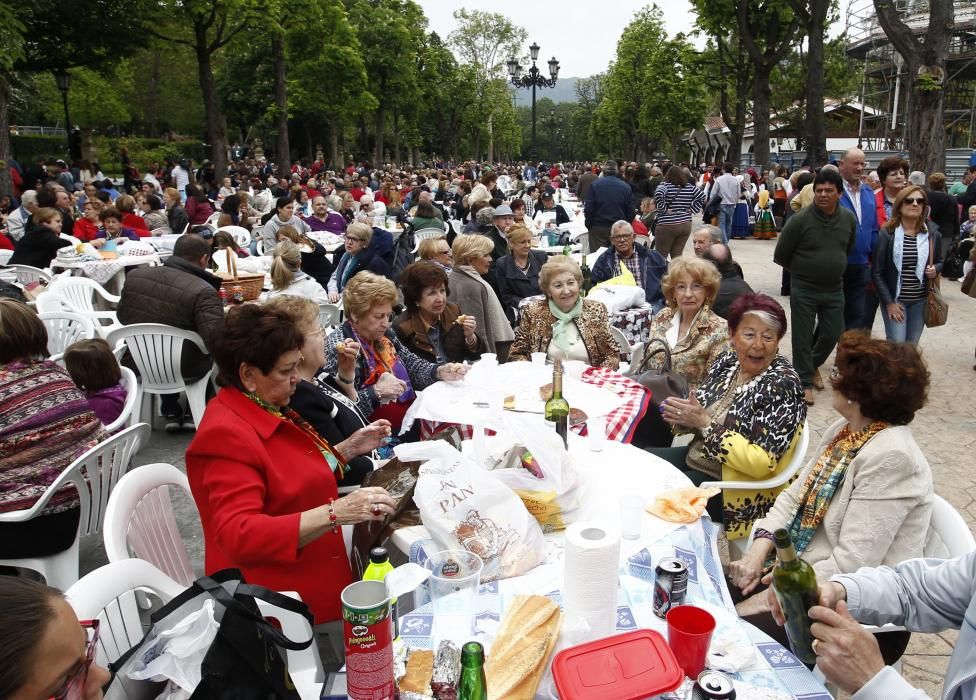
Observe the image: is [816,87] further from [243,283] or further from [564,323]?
[243,283]

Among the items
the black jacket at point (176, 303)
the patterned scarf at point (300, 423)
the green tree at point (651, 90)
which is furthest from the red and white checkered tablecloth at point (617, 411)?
the green tree at point (651, 90)

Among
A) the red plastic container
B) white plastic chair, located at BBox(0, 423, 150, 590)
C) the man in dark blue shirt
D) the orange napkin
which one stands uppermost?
the man in dark blue shirt

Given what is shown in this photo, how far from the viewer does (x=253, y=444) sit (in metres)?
2.27

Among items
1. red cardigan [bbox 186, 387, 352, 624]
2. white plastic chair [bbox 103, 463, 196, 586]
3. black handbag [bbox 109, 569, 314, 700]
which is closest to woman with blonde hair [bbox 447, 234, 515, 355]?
red cardigan [bbox 186, 387, 352, 624]

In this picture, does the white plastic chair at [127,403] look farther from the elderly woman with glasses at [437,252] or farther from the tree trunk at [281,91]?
the tree trunk at [281,91]

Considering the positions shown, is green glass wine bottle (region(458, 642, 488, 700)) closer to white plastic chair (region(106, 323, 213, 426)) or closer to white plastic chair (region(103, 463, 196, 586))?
white plastic chair (region(103, 463, 196, 586))

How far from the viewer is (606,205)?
10266mm

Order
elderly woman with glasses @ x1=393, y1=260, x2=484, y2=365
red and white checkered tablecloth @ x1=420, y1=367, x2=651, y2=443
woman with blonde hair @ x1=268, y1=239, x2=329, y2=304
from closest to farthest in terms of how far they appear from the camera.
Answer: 1. red and white checkered tablecloth @ x1=420, y1=367, x2=651, y2=443
2. elderly woman with glasses @ x1=393, y1=260, x2=484, y2=365
3. woman with blonde hair @ x1=268, y1=239, x2=329, y2=304

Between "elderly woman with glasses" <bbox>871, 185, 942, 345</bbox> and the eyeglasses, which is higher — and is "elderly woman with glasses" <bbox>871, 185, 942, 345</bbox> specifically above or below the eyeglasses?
above

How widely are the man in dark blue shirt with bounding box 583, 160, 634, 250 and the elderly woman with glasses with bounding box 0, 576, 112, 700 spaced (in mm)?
9619

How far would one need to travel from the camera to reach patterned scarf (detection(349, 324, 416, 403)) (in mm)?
3902

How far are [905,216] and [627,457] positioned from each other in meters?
4.43

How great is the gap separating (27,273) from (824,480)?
27.1 ft

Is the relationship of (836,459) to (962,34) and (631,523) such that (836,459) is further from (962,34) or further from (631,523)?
(962,34)
